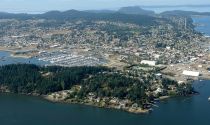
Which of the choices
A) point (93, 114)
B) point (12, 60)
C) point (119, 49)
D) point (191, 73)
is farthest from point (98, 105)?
point (119, 49)

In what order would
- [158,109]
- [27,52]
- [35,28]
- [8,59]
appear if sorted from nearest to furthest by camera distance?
[158,109] < [8,59] < [27,52] < [35,28]

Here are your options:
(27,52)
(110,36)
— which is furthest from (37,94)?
(110,36)

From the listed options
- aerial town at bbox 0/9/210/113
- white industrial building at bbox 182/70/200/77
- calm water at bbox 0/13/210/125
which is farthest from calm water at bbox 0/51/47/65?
calm water at bbox 0/13/210/125

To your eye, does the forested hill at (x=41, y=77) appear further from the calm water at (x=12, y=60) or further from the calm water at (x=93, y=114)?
the calm water at (x=12, y=60)

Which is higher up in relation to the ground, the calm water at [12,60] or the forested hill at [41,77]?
the forested hill at [41,77]

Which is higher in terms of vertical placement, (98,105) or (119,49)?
(98,105)

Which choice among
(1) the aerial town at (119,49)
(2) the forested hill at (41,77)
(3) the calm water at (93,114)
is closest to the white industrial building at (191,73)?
(1) the aerial town at (119,49)

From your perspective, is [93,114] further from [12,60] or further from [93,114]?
[12,60]

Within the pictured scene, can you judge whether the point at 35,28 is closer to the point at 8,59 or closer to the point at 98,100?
the point at 8,59
